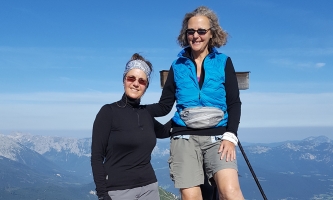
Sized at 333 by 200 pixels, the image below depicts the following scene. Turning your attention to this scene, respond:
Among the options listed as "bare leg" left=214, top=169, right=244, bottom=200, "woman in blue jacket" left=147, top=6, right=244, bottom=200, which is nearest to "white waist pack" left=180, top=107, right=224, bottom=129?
"woman in blue jacket" left=147, top=6, right=244, bottom=200

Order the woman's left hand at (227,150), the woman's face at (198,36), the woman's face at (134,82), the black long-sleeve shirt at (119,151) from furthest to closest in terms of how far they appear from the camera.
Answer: the woman's face at (198,36) < the woman's face at (134,82) < the woman's left hand at (227,150) < the black long-sleeve shirt at (119,151)

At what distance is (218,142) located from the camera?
5.22 meters

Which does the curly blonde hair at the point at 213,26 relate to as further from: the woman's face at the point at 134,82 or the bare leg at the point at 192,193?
the bare leg at the point at 192,193

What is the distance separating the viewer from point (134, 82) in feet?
16.9

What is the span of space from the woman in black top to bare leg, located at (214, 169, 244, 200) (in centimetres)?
92

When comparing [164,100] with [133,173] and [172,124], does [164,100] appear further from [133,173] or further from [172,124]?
[133,173]

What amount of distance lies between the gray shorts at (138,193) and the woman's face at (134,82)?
1.28m

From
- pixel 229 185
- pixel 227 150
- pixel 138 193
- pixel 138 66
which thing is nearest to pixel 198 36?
pixel 138 66

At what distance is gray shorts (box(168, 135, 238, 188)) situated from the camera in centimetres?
523

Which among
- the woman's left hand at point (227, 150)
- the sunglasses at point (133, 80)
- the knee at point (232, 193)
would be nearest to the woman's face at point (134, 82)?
the sunglasses at point (133, 80)

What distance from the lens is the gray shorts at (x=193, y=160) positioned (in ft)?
17.2

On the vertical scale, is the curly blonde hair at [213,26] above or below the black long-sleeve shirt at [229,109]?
above

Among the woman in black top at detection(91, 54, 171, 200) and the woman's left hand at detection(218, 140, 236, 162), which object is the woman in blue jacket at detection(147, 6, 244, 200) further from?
the woman in black top at detection(91, 54, 171, 200)

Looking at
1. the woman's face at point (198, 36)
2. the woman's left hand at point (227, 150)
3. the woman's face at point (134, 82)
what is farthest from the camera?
the woman's face at point (198, 36)
